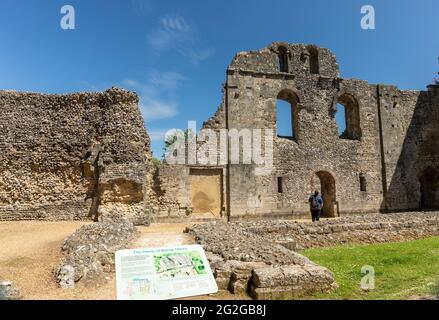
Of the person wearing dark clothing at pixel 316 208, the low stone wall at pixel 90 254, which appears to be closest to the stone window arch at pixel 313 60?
the person wearing dark clothing at pixel 316 208

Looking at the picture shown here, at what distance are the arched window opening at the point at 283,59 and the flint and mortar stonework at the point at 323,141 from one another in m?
0.05

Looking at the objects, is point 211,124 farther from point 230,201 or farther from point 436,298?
point 436,298

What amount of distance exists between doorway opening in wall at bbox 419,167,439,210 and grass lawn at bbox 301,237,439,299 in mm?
12275

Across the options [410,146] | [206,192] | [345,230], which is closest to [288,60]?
[206,192]

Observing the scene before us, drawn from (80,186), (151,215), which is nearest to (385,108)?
(151,215)

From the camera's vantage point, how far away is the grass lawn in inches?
215

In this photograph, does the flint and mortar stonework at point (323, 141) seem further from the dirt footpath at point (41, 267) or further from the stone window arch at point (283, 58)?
the dirt footpath at point (41, 267)

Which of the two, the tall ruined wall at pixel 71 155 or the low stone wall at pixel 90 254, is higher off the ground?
the tall ruined wall at pixel 71 155

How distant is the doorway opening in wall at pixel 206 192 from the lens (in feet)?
53.5

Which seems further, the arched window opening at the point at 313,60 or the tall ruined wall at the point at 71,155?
the arched window opening at the point at 313,60

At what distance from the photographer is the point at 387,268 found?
7.21 metres

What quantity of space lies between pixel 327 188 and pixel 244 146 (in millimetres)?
5547
